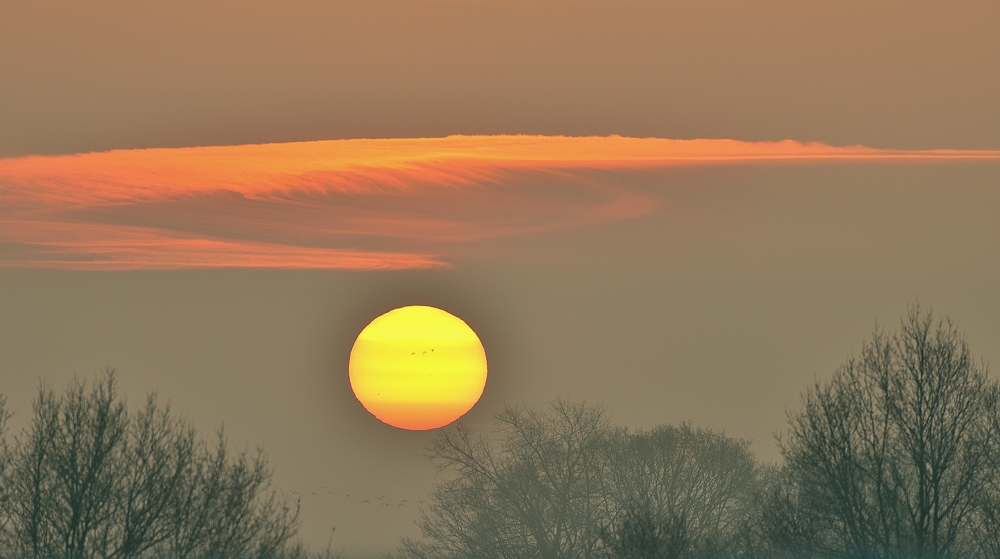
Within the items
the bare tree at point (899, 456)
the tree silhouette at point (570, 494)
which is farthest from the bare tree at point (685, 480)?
the bare tree at point (899, 456)

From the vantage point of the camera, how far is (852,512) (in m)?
34.9

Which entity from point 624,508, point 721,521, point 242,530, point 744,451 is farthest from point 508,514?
point 242,530

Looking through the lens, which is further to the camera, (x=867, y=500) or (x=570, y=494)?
(x=570, y=494)

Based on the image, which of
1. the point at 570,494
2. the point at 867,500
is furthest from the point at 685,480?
the point at 867,500

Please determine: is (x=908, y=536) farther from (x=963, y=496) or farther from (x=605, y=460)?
(x=605, y=460)

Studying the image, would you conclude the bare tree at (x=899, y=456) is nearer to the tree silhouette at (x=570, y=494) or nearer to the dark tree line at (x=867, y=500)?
the dark tree line at (x=867, y=500)

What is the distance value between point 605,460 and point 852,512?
37387mm

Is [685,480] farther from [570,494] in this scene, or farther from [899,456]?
[899,456]

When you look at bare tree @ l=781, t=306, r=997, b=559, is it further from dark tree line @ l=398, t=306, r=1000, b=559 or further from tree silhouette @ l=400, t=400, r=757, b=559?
tree silhouette @ l=400, t=400, r=757, b=559

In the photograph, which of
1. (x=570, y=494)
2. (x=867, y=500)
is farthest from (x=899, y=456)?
(x=570, y=494)

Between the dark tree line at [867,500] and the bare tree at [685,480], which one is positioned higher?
the bare tree at [685,480]

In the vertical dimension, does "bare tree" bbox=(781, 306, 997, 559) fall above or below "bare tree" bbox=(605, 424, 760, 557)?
below

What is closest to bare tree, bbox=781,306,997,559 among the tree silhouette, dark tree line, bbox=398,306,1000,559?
dark tree line, bbox=398,306,1000,559

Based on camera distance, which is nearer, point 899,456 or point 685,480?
point 899,456
